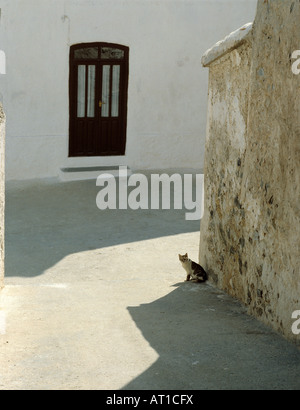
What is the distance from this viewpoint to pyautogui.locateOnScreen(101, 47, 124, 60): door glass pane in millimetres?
14305

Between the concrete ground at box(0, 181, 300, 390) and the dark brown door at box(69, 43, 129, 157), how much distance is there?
146 inches

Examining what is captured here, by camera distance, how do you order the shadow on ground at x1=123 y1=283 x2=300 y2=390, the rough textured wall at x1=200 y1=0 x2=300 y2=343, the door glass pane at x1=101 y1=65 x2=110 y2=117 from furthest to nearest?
the door glass pane at x1=101 y1=65 x2=110 y2=117
the rough textured wall at x1=200 y1=0 x2=300 y2=343
the shadow on ground at x1=123 y1=283 x2=300 y2=390

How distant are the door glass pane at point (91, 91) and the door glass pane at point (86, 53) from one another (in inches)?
9.1

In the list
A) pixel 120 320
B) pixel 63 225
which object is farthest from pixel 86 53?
pixel 120 320

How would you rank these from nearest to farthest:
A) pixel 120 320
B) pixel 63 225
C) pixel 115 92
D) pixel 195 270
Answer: pixel 120 320, pixel 195 270, pixel 63 225, pixel 115 92

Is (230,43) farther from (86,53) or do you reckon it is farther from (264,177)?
(86,53)

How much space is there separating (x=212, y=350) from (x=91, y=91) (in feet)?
34.3

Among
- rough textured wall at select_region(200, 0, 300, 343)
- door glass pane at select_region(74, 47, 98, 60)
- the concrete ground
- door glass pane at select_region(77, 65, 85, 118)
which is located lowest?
the concrete ground

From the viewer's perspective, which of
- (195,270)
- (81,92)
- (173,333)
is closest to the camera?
(173,333)

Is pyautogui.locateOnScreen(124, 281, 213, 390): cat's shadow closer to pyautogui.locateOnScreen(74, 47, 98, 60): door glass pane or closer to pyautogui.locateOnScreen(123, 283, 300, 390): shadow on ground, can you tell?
pyautogui.locateOnScreen(123, 283, 300, 390): shadow on ground

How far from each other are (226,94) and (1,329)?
3.25 metres

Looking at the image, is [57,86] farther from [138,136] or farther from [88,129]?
[138,136]

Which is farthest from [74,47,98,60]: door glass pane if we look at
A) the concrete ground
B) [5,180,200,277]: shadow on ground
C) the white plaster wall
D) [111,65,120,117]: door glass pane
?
the concrete ground

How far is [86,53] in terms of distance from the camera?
46.5ft
